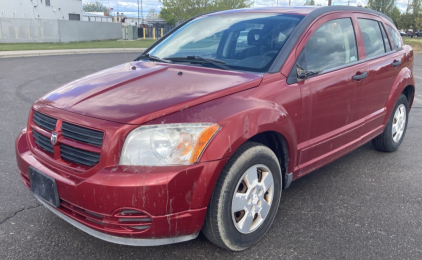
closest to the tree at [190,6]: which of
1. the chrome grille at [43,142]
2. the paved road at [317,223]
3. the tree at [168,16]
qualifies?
the tree at [168,16]

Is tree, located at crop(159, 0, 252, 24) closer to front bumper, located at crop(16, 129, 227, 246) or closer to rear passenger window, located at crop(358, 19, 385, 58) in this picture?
rear passenger window, located at crop(358, 19, 385, 58)

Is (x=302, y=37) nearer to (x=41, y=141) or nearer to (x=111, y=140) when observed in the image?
(x=111, y=140)

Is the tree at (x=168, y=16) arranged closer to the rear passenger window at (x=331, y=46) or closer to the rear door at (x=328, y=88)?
the rear passenger window at (x=331, y=46)

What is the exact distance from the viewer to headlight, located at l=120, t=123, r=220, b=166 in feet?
7.25

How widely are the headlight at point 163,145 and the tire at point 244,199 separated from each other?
11.4 inches

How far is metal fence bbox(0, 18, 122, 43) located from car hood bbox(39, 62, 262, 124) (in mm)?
28957

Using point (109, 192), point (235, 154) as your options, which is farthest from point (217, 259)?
point (109, 192)

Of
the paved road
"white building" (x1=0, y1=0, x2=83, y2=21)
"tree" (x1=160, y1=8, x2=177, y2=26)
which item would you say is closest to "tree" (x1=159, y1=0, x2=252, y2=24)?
"tree" (x1=160, y1=8, x2=177, y2=26)

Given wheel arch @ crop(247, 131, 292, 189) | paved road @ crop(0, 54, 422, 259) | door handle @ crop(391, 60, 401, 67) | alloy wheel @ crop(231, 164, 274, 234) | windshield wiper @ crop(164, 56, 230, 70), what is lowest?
paved road @ crop(0, 54, 422, 259)

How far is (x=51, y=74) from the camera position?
1126 centimetres

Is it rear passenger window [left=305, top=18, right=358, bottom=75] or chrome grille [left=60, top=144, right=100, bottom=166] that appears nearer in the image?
chrome grille [left=60, top=144, right=100, bottom=166]

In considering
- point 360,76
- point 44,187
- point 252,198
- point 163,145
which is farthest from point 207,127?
point 360,76

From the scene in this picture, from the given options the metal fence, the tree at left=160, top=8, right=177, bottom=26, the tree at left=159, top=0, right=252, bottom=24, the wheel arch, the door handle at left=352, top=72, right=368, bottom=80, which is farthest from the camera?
the tree at left=160, top=8, right=177, bottom=26

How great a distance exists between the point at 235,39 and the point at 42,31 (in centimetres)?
3007
